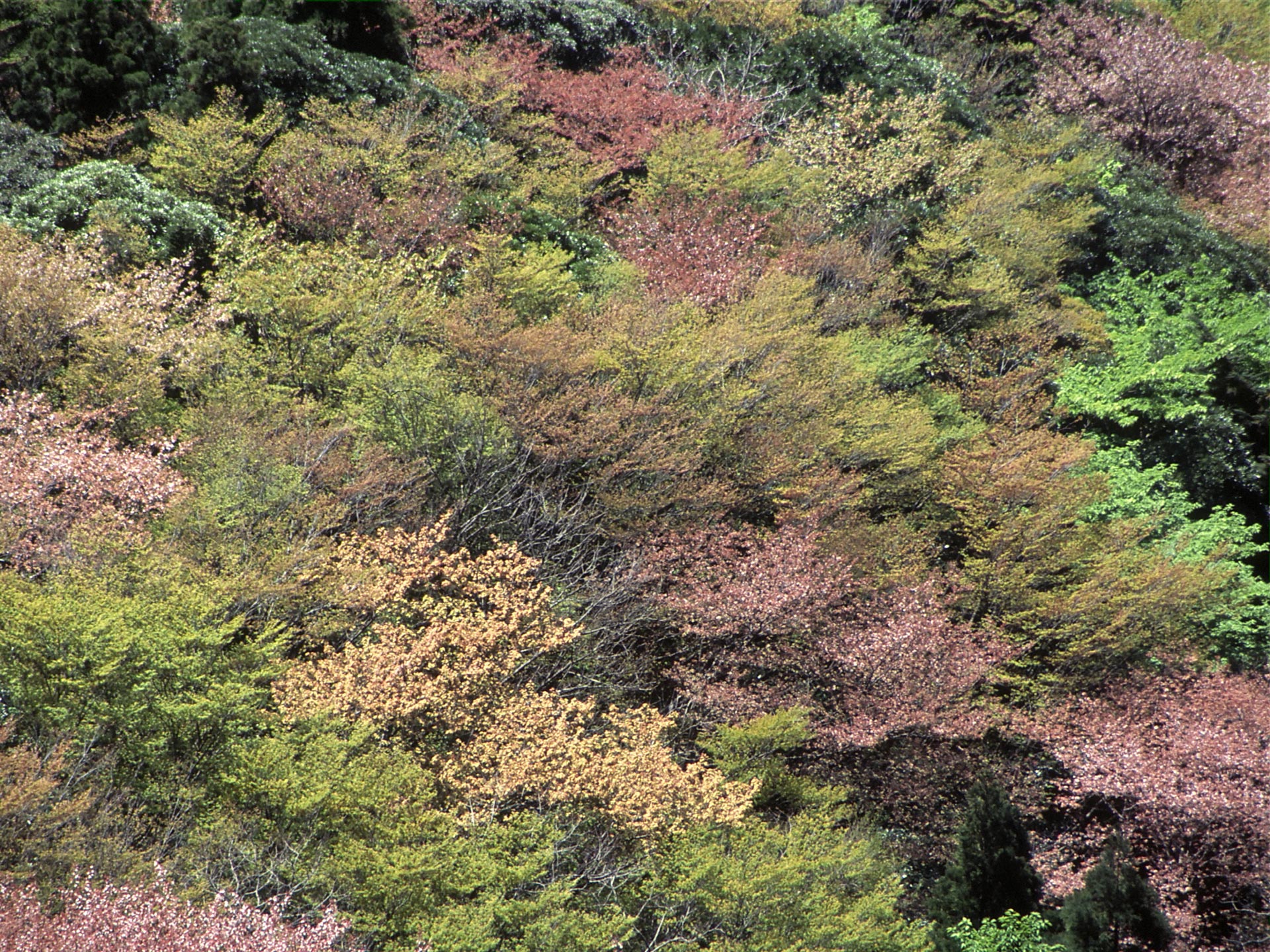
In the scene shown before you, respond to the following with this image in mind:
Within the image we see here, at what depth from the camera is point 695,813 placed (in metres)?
17.1

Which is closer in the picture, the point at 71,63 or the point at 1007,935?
the point at 1007,935

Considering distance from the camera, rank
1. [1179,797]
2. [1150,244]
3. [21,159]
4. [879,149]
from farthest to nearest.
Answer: [1150,244] → [879,149] → [21,159] → [1179,797]

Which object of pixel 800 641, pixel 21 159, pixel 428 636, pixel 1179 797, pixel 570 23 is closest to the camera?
pixel 428 636

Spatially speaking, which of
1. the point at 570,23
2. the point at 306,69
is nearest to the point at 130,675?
the point at 306,69

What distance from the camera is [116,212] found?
22.5 m

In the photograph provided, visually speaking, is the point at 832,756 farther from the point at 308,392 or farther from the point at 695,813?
the point at 308,392

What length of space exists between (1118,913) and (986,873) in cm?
203

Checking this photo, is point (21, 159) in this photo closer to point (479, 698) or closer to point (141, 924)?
point (479, 698)

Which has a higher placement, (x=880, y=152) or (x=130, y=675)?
(x=880, y=152)

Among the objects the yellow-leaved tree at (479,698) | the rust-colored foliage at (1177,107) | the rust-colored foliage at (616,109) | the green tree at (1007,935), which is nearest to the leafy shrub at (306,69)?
the rust-colored foliage at (616,109)

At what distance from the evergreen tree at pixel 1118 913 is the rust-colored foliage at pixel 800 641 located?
11.9 ft

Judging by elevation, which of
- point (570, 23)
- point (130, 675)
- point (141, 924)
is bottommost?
point (130, 675)

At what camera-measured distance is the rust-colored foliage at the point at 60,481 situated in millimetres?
16047

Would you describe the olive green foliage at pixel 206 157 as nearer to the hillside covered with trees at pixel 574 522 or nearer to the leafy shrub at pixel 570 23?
the hillside covered with trees at pixel 574 522
